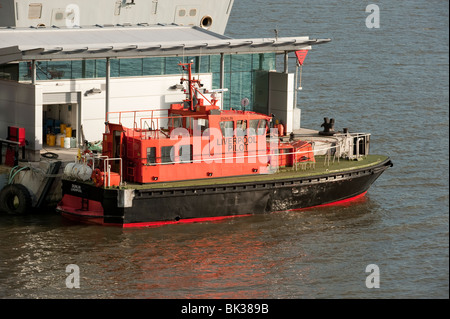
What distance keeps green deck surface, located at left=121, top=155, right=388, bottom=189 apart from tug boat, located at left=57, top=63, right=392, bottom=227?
0.10 ft

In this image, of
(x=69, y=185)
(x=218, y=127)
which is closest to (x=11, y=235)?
(x=69, y=185)

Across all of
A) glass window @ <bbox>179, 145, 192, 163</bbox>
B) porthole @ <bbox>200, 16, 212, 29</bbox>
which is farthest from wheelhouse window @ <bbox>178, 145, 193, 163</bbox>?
porthole @ <bbox>200, 16, 212, 29</bbox>

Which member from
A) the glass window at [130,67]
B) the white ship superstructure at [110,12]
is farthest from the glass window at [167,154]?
the white ship superstructure at [110,12]

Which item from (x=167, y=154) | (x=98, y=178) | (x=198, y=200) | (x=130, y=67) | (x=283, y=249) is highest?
(x=130, y=67)

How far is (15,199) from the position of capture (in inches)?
1395

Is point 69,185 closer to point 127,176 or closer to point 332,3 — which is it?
point 127,176

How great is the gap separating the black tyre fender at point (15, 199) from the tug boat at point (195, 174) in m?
1.18

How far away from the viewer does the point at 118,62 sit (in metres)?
40.3

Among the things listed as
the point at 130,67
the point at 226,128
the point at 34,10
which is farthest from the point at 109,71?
the point at 34,10

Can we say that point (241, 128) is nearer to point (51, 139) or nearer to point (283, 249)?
point (283, 249)

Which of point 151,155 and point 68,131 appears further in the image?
point 68,131

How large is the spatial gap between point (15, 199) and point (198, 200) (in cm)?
578
